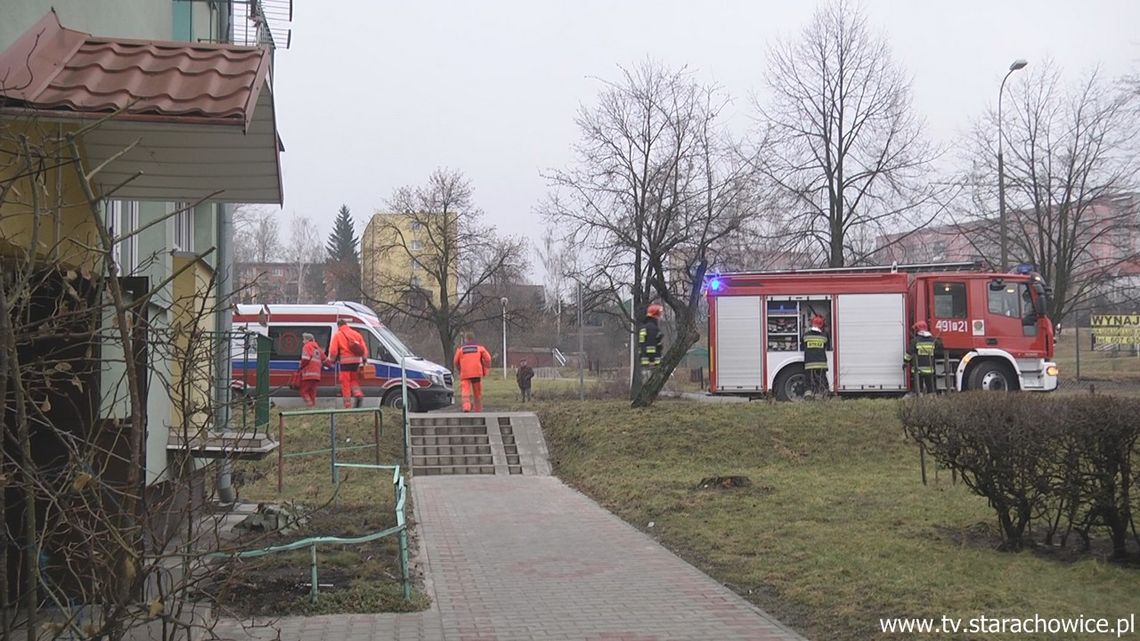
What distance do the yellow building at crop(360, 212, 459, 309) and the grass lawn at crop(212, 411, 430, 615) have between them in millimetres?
22895

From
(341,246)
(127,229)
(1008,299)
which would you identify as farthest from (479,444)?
(341,246)

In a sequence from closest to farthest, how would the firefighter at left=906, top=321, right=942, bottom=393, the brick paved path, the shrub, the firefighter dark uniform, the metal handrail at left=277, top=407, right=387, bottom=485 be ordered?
the brick paved path
the shrub
the metal handrail at left=277, top=407, right=387, bottom=485
the firefighter at left=906, top=321, right=942, bottom=393
the firefighter dark uniform

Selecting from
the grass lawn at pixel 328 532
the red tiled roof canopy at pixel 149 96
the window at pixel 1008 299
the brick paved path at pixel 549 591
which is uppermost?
the red tiled roof canopy at pixel 149 96

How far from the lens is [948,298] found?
2048 centimetres

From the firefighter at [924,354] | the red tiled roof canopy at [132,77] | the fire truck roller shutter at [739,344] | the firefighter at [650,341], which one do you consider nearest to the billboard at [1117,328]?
the firefighter at [924,354]

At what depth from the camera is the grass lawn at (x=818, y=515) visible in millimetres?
7051

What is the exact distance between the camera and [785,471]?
46.9 ft

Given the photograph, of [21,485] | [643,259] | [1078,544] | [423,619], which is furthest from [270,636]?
[643,259]

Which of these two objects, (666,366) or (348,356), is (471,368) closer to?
(348,356)

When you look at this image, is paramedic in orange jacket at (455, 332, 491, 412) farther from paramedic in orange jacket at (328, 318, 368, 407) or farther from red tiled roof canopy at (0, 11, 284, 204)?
red tiled roof canopy at (0, 11, 284, 204)

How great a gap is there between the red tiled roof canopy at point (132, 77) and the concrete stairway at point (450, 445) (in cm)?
1080

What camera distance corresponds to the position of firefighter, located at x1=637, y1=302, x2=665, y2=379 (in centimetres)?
1955

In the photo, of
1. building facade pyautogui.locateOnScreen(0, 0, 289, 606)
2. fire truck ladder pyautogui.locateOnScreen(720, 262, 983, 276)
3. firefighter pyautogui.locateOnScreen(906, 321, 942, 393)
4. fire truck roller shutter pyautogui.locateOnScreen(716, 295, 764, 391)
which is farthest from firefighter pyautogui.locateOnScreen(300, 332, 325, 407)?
building facade pyautogui.locateOnScreen(0, 0, 289, 606)

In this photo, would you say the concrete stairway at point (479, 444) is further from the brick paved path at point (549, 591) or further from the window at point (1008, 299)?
the window at point (1008, 299)
